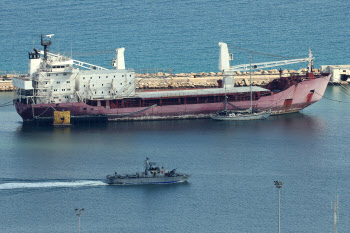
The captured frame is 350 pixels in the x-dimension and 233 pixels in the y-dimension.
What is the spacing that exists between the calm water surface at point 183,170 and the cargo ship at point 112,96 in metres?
2.12

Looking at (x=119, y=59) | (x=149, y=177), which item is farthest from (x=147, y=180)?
→ (x=119, y=59)

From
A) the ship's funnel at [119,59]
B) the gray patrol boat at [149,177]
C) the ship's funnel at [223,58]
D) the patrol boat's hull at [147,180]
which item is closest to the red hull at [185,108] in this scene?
the ship's funnel at [119,59]

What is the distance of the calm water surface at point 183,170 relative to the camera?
208ft

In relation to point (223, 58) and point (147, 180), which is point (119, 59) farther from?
point (147, 180)

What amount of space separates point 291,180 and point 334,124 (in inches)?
947

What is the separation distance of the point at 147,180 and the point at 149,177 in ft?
0.99

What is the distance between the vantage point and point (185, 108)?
99812 mm

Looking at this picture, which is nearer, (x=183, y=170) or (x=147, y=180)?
(x=147, y=180)

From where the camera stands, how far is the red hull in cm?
9669

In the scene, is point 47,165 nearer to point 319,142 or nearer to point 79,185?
point 79,185

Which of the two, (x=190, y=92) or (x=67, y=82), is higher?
(x=67, y=82)

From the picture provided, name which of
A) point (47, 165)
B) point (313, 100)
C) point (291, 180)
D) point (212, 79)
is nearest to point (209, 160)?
point (291, 180)

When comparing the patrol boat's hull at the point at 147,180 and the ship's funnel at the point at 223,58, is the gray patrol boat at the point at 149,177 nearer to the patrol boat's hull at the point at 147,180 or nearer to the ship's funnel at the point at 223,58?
the patrol boat's hull at the point at 147,180

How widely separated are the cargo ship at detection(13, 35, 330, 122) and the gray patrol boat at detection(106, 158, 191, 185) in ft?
87.5
